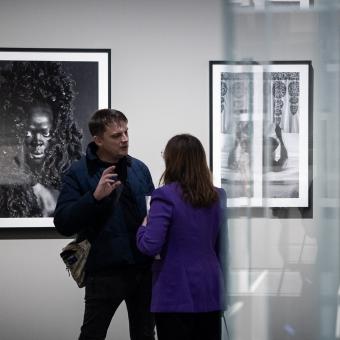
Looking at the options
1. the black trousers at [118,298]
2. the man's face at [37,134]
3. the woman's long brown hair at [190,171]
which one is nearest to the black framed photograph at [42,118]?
the man's face at [37,134]

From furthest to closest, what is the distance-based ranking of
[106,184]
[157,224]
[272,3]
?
[106,184]
[157,224]
[272,3]

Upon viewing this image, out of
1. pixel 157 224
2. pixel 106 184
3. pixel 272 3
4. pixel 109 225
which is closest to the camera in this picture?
pixel 272 3

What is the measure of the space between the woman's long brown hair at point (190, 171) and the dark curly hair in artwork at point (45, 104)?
1532mm

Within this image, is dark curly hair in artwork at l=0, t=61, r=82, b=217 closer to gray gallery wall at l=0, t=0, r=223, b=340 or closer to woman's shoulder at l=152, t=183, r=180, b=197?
gray gallery wall at l=0, t=0, r=223, b=340

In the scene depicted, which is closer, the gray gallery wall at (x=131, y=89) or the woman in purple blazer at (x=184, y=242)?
the woman in purple blazer at (x=184, y=242)

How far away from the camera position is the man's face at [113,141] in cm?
240

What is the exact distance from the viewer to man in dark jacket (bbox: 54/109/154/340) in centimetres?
234

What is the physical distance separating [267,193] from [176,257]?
1013 mm

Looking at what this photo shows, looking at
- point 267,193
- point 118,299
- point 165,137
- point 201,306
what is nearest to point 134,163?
point 118,299

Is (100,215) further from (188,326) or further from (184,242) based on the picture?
(188,326)

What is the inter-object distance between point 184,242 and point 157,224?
4.7 inches

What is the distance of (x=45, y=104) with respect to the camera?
3477 mm

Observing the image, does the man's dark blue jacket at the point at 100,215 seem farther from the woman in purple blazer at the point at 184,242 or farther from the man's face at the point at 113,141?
the woman in purple blazer at the point at 184,242

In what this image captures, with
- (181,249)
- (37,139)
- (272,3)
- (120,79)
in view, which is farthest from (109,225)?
(272,3)
